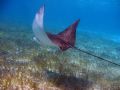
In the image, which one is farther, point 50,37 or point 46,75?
point 46,75

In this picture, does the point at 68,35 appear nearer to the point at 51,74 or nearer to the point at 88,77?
the point at 51,74

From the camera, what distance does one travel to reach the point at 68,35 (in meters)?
6.73

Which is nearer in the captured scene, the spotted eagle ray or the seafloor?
the spotted eagle ray

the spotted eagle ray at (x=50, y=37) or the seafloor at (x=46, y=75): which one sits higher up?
the spotted eagle ray at (x=50, y=37)

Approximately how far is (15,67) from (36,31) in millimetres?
2821

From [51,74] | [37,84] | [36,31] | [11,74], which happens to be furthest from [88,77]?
[36,31]

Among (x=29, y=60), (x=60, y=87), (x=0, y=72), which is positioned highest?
(x=29, y=60)

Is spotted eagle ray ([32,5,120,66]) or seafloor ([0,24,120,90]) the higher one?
spotted eagle ray ([32,5,120,66])

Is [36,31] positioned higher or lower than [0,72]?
higher

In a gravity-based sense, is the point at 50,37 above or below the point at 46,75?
above

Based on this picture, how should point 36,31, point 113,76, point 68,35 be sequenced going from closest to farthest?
point 36,31, point 68,35, point 113,76

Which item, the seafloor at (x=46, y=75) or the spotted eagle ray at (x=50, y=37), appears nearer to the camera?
the spotted eagle ray at (x=50, y=37)

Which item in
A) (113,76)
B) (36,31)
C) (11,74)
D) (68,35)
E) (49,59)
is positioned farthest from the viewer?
(49,59)

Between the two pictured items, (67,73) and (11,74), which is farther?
(67,73)
